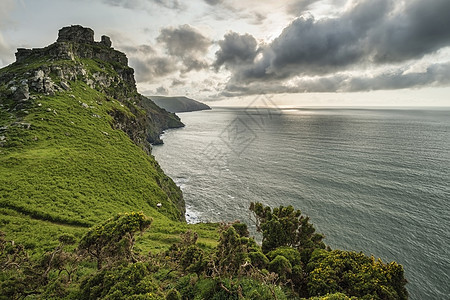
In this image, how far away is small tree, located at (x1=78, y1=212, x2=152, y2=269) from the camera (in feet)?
48.4

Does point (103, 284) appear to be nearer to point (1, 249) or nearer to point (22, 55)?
point (1, 249)

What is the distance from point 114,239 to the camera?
48.9 feet

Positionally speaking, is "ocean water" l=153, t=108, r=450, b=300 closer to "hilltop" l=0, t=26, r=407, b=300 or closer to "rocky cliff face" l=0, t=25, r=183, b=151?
"hilltop" l=0, t=26, r=407, b=300

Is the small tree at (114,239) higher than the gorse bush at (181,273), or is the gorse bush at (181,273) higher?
the small tree at (114,239)

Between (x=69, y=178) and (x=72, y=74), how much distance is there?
63485 millimetres

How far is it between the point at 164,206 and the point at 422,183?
3650 inches

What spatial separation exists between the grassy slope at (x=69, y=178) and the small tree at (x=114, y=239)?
55.8 feet

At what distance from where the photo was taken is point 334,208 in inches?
2667

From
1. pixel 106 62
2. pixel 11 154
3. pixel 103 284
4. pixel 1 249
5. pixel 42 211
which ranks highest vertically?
pixel 106 62

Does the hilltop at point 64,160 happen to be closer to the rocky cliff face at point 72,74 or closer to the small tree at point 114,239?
the rocky cliff face at point 72,74

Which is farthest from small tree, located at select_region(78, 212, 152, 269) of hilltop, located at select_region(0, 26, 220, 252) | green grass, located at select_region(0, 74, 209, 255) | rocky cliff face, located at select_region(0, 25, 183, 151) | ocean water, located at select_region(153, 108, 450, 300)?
rocky cliff face, located at select_region(0, 25, 183, 151)

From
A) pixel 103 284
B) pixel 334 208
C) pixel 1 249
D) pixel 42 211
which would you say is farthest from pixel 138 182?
pixel 334 208

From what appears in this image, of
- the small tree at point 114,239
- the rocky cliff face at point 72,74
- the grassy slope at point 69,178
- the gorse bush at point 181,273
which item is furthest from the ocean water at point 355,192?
the small tree at point 114,239

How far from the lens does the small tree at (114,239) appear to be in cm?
1475
